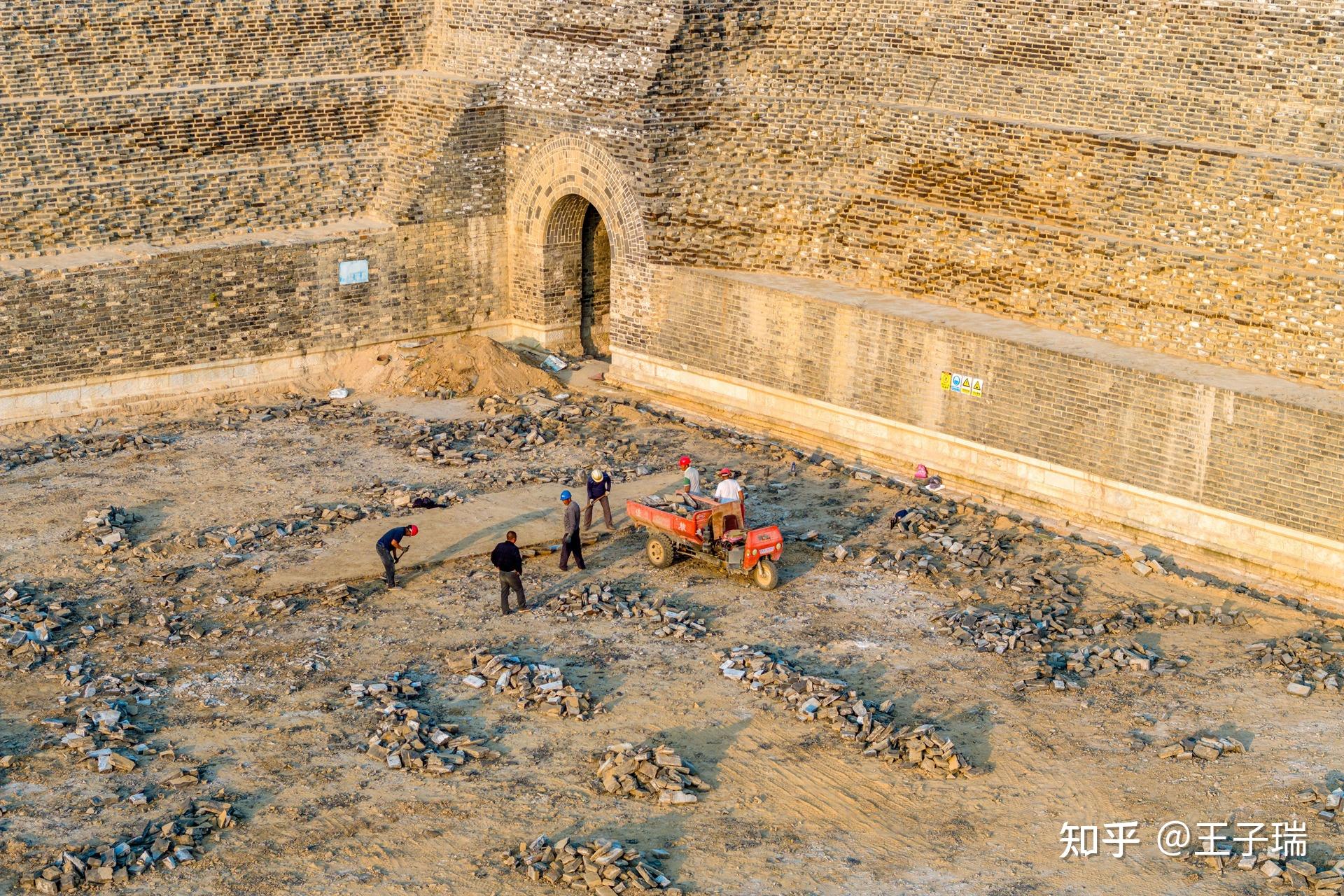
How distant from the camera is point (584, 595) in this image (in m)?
19.5

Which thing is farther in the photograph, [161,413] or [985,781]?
[161,413]

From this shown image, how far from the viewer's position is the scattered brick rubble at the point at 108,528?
20641 millimetres

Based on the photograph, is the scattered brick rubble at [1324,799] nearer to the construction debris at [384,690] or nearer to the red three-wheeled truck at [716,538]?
the red three-wheeled truck at [716,538]

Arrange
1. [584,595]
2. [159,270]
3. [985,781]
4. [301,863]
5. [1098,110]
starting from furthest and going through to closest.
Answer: [159,270] → [1098,110] → [584,595] → [985,781] → [301,863]

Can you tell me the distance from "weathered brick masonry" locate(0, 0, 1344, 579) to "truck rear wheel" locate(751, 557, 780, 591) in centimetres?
449

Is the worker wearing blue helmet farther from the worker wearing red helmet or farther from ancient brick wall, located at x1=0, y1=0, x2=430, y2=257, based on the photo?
ancient brick wall, located at x1=0, y1=0, x2=430, y2=257

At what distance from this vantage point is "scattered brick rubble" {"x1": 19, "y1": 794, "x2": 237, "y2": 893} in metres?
13.8

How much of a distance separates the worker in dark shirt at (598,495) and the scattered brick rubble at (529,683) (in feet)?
10.9

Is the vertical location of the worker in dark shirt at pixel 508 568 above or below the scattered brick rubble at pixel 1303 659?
above

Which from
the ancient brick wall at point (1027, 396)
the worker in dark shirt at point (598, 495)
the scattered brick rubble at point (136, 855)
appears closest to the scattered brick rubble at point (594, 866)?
the scattered brick rubble at point (136, 855)

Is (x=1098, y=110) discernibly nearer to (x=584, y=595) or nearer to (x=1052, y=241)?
(x=1052, y=241)

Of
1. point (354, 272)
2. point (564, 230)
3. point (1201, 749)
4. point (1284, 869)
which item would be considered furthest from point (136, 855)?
point (564, 230)

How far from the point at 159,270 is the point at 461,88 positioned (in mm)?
5866

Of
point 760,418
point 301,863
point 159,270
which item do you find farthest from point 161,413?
point 301,863
